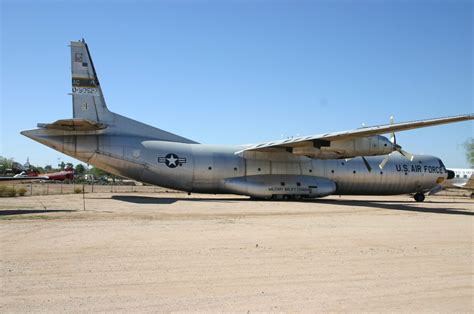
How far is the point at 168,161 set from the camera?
2427cm

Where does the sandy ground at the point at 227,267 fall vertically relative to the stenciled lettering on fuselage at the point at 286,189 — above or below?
below

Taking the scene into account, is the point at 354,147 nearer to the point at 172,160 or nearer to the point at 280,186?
the point at 280,186

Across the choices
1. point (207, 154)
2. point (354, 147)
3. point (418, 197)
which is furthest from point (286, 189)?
point (418, 197)

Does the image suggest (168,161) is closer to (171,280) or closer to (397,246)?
(397,246)

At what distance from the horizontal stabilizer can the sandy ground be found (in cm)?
1020

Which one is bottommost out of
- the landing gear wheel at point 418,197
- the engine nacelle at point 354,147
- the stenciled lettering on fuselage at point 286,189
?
the landing gear wheel at point 418,197

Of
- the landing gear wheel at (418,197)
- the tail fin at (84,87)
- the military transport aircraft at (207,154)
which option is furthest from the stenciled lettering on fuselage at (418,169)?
the tail fin at (84,87)

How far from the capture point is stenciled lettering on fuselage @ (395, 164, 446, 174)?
29748mm

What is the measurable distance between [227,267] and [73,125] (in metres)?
17.5

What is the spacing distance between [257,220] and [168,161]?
11065 mm

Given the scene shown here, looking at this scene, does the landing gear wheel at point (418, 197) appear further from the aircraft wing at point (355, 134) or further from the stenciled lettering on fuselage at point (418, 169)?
the aircraft wing at point (355, 134)

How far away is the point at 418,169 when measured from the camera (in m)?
30.3

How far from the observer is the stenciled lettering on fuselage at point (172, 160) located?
79.4 feet

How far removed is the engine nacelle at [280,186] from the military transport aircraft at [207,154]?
0.7 inches
